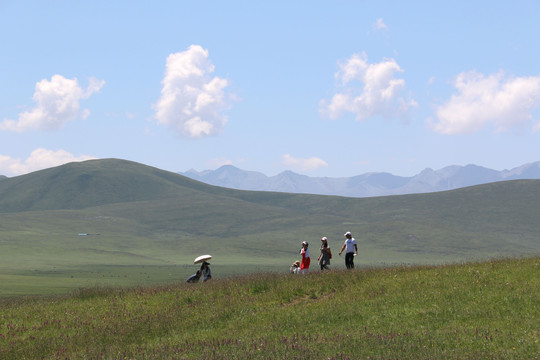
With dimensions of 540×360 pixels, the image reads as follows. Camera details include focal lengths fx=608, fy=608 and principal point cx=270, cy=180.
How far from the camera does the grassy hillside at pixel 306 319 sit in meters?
11.9

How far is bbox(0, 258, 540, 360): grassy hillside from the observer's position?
39.0 feet

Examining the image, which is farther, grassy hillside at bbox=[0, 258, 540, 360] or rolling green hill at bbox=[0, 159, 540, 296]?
rolling green hill at bbox=[0, 159, 540, 296]

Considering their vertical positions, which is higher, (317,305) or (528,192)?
(528,192)

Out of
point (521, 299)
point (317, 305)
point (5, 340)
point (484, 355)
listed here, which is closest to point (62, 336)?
point (5, 340)

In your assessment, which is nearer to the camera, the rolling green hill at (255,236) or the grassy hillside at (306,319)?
the grassy hillside at (306,319)

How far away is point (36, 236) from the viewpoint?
135 metres

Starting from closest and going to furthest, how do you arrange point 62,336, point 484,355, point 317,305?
point 484,355 < point 62,336 < point 317,305

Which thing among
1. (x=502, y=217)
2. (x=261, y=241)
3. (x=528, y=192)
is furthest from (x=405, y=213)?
(x=261, y=241)

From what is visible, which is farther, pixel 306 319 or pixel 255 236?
pixel 255 236

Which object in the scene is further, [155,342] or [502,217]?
[502,217]

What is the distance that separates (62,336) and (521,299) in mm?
11367

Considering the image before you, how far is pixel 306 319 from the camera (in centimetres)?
1492

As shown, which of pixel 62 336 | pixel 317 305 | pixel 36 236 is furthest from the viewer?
pixel 36 236

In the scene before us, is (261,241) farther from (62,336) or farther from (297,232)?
(62,336)
